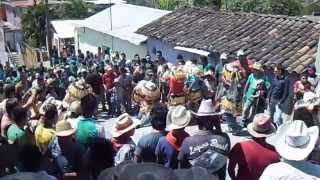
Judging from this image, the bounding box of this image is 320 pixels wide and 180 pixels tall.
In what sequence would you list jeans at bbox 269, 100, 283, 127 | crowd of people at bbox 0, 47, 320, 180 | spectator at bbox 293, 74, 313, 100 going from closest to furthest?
crowd of people at bbox 0, 47, 320, 180
spectator at bbox 293, 74, 313, 100
jeans at bbox 269, 100, 283, 127

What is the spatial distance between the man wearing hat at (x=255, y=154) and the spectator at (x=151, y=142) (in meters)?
0.85

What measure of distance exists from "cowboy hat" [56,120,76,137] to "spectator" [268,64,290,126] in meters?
5.68

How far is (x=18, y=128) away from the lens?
6672 millimetres

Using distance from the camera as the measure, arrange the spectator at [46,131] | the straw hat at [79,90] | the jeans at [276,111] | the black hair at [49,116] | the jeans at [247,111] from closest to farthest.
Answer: the spectator at [46,131], the black hair at [49,116], the straw hat at [79,90], the jeans at [276,111], the jeans at [247,111]

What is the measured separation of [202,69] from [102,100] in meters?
2.89

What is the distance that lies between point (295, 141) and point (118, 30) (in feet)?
69.3

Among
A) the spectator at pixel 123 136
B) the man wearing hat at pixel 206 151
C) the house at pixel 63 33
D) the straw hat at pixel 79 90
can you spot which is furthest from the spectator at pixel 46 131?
the house at pixel 63 33

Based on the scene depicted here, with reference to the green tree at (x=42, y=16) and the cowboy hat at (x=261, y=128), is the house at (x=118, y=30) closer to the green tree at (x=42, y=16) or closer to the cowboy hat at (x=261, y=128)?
the green tree at (x=42, y=16)

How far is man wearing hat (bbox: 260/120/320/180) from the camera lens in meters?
4.54

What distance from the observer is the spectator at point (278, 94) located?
1079 cm

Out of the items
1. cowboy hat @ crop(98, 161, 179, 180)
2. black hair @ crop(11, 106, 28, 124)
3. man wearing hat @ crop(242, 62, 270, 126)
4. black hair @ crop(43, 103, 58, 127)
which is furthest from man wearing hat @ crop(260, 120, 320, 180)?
man wearing hat @ crop(242, 62, 270, 126)

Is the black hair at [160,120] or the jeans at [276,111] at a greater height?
the black hair at [160,120]

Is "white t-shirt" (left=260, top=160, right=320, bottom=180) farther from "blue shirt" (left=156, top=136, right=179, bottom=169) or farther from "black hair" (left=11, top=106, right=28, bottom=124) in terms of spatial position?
"black hair" (left=11, top=106, right=28, bottom=124)

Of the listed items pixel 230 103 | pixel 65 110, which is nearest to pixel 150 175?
pixel 65 110
